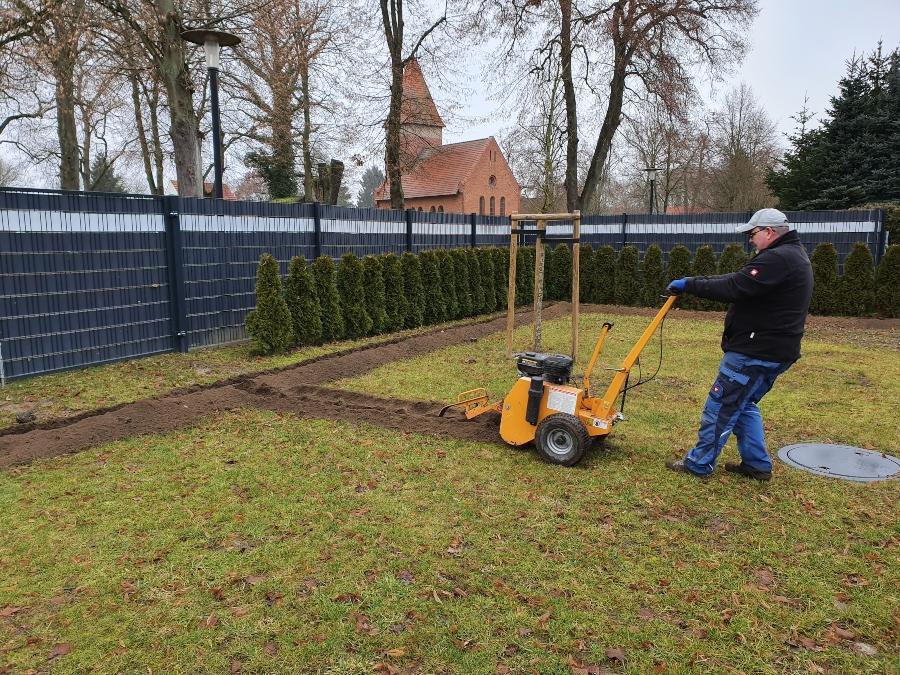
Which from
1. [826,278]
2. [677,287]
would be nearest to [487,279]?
[826,278]

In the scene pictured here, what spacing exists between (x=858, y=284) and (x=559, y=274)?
285 inches

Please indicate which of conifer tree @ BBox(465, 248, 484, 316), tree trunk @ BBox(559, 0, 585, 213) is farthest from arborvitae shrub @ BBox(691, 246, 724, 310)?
conifer tree @ BBox(465, 248, 484, 316)

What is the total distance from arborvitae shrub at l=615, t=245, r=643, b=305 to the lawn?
11.3 meters

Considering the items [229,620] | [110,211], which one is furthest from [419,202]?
[229,620]

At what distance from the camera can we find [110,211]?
26.1 feet

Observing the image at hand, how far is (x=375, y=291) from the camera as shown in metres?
11.0

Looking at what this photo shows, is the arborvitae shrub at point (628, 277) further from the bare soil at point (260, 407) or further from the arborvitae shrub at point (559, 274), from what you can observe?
the bare soil at point (260, 407)

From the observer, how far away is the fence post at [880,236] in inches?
573

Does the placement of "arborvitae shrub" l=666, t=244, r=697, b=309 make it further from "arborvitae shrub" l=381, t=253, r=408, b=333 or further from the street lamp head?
the street lamp head

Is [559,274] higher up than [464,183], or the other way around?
[464,183]

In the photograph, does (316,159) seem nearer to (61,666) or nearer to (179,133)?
(179,133)

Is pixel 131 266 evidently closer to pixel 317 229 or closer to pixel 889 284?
pixel 317 229

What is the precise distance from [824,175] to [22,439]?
26817 mm

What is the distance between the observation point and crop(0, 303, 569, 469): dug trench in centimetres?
522
